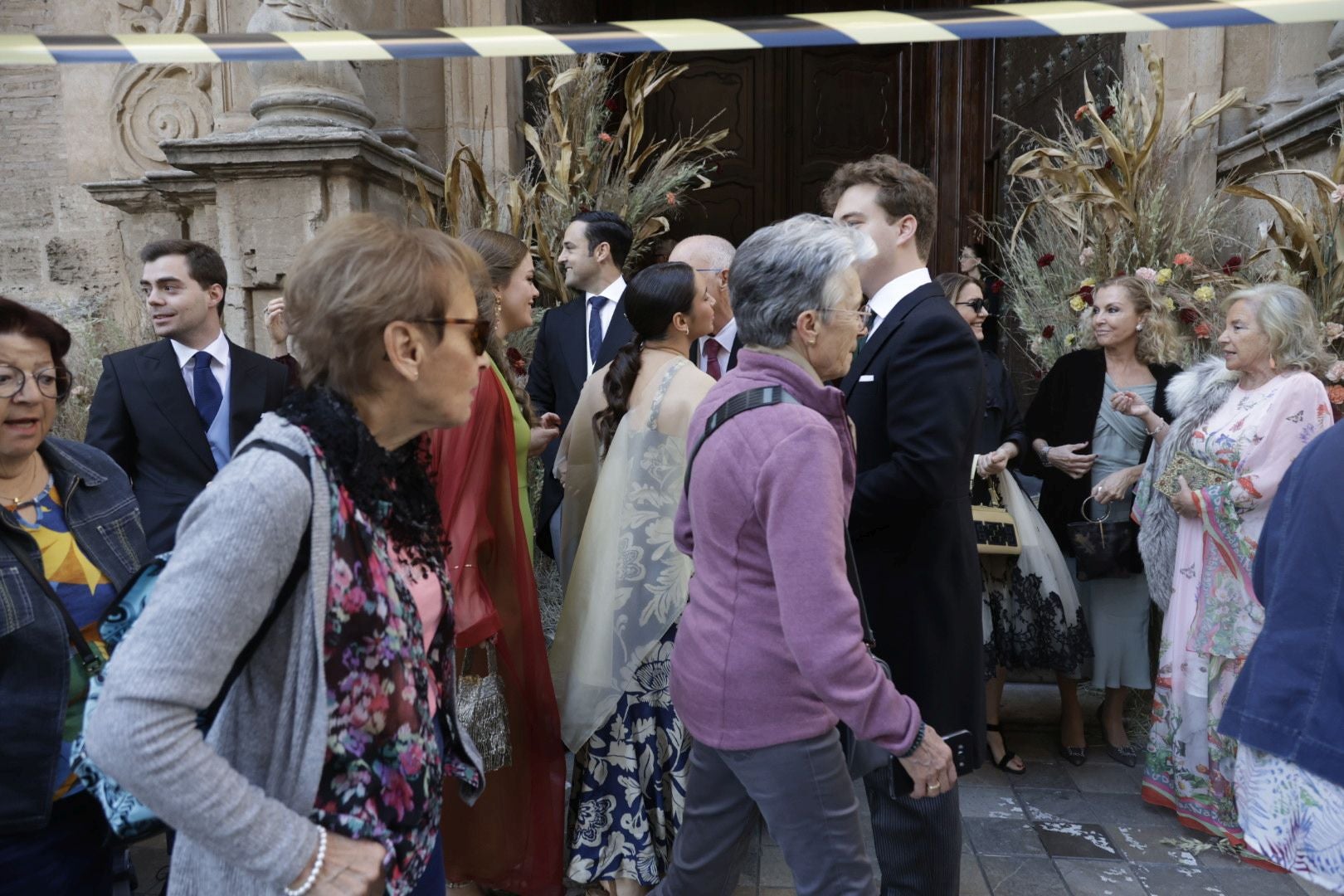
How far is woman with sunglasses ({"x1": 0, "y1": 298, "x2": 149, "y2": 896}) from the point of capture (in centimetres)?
195

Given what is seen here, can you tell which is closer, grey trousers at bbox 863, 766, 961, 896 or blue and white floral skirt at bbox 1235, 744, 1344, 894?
blue and white floral skirt at bbox 1235, 744, 1344, 894

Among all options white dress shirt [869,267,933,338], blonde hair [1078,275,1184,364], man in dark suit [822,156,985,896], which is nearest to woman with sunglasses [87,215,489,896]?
man in dark suit [822,156,985,896]

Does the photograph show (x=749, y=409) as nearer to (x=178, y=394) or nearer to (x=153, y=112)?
(x=178, y=394)

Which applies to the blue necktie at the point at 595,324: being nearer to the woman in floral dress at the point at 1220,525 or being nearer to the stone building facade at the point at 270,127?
the stone building facade at the point at 270,127

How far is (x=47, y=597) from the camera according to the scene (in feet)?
6.54

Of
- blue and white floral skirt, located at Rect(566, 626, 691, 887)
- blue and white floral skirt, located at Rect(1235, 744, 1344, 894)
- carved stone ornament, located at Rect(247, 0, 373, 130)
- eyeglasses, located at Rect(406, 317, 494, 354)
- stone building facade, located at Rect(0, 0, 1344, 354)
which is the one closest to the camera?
eyeglasses, located at Rect(406, 317, 494, 354)

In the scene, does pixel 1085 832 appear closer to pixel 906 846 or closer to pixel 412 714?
pixel 906 846

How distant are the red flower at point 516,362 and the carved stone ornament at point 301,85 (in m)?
1.74

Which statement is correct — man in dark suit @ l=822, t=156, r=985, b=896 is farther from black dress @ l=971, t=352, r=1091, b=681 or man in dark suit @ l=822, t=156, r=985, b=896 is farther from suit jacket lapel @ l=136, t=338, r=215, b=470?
suit jacket lapel @ l=136, t=338, r=215, b=470

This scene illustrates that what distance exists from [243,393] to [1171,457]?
3.45m

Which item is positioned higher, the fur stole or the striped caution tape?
the striped caution tape

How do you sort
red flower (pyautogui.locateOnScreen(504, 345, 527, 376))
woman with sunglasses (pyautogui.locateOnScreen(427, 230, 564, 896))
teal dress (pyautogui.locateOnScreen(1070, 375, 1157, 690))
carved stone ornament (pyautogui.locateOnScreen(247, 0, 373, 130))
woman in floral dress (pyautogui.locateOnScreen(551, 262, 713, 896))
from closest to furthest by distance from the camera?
woman with sunglasses (pyautogui.locateOnScreen(427, 230, 564, 896)) → woman in floral dress (pyautogui.locateOnScreen(551, 262, 713, 896)) → teal dress (pyautogui.locateOnScreen(1070, 375, 1157, 690)) → red flower (pyautogui.locateOnScreen(504, 345, 527, 376)) → carved stone ornament (pyautogui.locateOnScreen(247, 0, 373, 130))

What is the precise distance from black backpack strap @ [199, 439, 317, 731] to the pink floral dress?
3.44 m

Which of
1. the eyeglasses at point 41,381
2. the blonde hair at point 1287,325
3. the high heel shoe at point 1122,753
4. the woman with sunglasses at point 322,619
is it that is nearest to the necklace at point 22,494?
the eyeglasses at point 41,381
